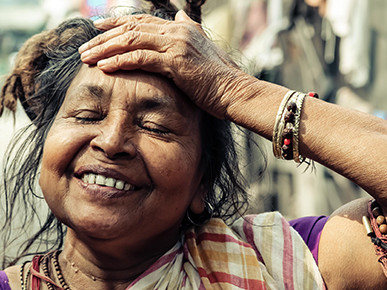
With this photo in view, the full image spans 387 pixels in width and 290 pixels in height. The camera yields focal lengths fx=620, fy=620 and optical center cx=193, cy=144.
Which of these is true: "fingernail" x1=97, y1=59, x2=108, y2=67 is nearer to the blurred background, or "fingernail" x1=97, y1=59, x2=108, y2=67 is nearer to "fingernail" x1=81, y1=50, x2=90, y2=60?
"fingernail" x1=81, y1=50, x2=90, y2=60

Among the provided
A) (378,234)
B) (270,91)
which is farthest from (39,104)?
(378,234)

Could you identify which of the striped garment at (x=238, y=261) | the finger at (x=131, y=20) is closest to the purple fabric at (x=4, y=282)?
the striped garment at (x=238, y=261)

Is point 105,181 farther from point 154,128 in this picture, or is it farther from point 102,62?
point 102,62

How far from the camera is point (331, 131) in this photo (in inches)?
90.9

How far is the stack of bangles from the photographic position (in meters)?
2.31

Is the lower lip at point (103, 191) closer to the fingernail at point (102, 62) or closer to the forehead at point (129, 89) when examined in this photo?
the forehead at point (129, 89)

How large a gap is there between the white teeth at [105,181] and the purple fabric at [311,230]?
32.1 inches

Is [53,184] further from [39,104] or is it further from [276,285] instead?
[276,285]

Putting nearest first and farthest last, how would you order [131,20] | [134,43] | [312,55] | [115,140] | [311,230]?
1. [115,140]
2. [134,43]
3. [131,20]
4. [311,230]
5. [312,55]

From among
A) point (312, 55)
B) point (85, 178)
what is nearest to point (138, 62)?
point (85, 178)

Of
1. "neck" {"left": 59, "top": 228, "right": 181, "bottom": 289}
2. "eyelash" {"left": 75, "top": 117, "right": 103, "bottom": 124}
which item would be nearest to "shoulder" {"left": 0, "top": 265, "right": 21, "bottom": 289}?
"neck" {"left": 59, "top": 228, "right": 181, "bottom": 289}

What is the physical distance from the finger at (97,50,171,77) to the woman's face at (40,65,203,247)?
44 millimetres

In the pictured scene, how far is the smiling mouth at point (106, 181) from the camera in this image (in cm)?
225

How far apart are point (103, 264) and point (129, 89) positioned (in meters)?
0.71
